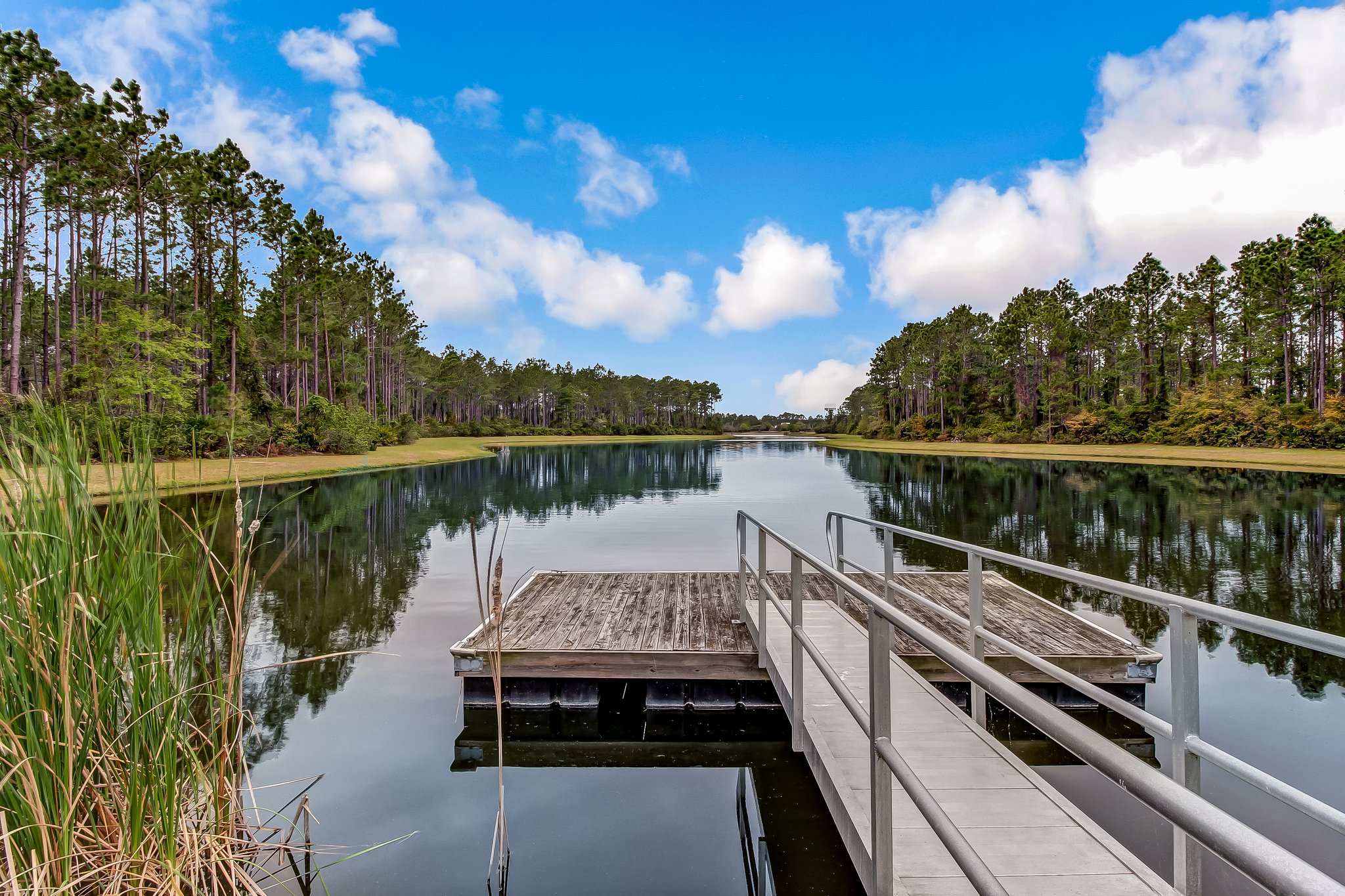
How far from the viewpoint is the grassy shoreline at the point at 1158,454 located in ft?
91.5

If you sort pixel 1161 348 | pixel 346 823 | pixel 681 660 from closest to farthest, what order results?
pixel 346 823, pixel 681 660, pixel 1161 348

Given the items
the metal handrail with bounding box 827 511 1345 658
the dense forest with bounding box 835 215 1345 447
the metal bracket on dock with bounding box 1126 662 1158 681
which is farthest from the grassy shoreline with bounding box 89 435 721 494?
the dense forest with bounding box 835 215 1345 447

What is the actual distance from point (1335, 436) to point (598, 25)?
38.6 meters

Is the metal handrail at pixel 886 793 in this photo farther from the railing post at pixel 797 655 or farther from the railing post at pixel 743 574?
the railing post at pixel 743 574

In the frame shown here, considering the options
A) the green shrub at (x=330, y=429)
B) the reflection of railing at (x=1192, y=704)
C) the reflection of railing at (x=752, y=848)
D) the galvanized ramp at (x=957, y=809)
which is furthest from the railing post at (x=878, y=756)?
the green shrub at (x=330, y=429)

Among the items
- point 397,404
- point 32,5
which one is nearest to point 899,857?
point 32,5

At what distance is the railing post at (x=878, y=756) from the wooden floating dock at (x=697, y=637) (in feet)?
9.74

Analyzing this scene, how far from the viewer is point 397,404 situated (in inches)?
2443

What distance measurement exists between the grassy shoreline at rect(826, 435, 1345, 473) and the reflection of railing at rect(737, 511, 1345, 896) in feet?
109

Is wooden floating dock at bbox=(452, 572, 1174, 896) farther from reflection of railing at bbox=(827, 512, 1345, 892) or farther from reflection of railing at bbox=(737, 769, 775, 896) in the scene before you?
reflection of railing at bbox=(737, 769, 775, 896)

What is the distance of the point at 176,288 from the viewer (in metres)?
41.4

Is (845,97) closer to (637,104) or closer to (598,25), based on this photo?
(637,104)

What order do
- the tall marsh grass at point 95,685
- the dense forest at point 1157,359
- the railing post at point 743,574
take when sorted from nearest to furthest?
1. the tall marsh grass at point 95,685
2. the railing post at point 743,574
3. the dense forest at point 1157,359

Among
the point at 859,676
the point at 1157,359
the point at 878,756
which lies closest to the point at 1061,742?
the point at 878,756
